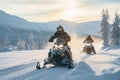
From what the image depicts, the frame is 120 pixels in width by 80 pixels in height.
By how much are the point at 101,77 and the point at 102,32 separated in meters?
76.1

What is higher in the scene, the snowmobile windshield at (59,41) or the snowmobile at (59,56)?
the snowmobile windshield at (59,41)

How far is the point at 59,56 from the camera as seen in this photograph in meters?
19.7

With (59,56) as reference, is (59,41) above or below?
above

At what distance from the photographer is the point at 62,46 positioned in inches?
799

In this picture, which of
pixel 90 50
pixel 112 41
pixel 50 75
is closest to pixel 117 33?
pixel 112 41

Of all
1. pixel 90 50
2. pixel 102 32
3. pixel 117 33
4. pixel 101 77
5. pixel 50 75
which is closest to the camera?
pixel 101 77

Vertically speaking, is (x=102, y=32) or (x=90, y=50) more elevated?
(x=102, y=32)

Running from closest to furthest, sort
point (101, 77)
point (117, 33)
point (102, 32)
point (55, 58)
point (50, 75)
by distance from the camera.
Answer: point (101, 77) → point (50, 75) → point (55, 58) → point (117, 33) → point (102, 32)

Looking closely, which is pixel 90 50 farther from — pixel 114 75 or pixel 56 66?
pixel 114 75

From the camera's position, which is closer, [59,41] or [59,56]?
[59,56]

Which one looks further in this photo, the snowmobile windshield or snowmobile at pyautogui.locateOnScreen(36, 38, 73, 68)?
the snowmobile windshield

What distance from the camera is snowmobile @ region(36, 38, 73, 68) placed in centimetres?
1966

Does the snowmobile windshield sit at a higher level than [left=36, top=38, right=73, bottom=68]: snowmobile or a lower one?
higher

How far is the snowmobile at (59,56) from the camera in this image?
19656mm
